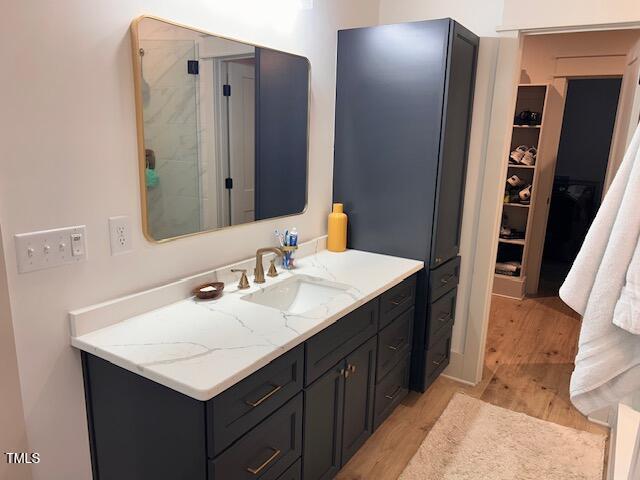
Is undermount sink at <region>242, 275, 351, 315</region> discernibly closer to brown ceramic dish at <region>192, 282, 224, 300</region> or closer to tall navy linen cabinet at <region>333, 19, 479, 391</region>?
brown ceramic dish at <region>192, 282, 224, 300</region>

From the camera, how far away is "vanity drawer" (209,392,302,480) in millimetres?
1348

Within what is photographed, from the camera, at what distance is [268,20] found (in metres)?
2.09

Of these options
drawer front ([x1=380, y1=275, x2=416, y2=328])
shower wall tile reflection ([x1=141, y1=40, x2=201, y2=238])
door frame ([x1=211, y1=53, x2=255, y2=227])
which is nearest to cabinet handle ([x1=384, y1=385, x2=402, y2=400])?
drawer front ([x1=380, y1=275, x2=416, y2=328])

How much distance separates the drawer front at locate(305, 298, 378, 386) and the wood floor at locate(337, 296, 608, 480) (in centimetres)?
67

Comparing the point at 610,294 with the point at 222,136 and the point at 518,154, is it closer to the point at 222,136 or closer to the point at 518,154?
the point at 222,136

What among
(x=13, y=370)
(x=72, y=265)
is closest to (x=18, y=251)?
(x=72, y=265)

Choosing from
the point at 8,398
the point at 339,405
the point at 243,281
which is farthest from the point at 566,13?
the point at 8,398

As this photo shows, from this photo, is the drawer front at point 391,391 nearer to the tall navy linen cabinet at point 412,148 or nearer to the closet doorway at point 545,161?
the tall navy linen cabinet at point 412,148

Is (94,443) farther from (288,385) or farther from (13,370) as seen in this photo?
(288,385)

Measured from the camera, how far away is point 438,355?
2.79 meters

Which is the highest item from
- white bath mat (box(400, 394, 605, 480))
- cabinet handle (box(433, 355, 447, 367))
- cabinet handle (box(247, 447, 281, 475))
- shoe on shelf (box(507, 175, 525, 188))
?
shoe on shelf (box(507, 175, 525, 188))

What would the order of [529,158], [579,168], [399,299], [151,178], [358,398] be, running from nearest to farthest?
[151,178] < [358,398] < [399,299] < [529,158] < [579,168]

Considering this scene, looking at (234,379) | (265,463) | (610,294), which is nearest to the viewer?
(610,294)

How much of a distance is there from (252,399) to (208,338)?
0.25 m
